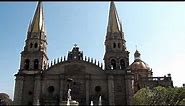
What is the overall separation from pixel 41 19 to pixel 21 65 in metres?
8.64

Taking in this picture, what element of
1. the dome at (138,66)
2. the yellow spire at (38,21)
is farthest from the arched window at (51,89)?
the dome at (138,66)

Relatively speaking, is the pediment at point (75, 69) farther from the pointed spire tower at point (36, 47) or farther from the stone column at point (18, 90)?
the stone column at point (18, 90)

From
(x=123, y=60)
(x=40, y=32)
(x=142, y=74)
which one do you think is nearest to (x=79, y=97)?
(x=123, y=60)

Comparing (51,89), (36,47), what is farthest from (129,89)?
(36,47)

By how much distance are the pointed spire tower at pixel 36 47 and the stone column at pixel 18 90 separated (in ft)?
5.60

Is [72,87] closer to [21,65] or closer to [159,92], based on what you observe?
[21,65]

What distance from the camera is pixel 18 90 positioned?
40.1 m

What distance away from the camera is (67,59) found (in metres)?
42.6

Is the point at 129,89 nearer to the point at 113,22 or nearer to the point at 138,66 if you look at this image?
the point at 113,22

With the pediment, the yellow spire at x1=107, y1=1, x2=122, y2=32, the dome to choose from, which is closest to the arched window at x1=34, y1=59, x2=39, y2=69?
the pediment

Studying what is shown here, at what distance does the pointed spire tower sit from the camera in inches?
1660

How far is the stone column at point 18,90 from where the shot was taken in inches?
1560

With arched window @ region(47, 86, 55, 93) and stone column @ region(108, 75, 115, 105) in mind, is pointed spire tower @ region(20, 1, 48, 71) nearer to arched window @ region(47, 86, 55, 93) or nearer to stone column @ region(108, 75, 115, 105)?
arched window @ region(47, 86, 55, 93)

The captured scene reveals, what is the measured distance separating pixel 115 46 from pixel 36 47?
12403 mm
